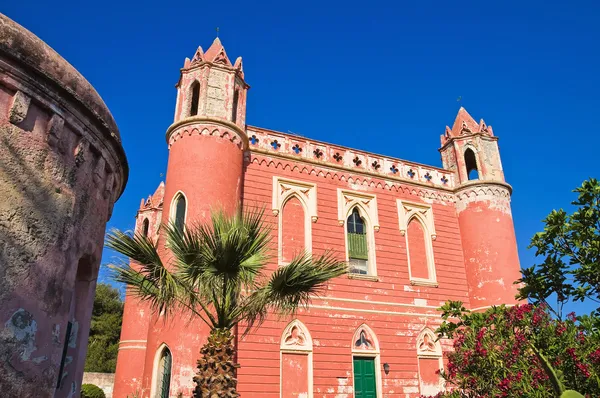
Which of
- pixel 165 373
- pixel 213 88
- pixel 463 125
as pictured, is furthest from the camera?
pixel 463 125

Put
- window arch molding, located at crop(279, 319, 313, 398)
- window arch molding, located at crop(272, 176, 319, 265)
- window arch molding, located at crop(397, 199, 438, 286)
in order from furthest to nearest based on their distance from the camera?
window arch molding, located at crop(397, 199, 438, 286)
window arch molding, located at crop(272, 176, 319, 265)
window arch molding, located at crop(279, 319, 313, 398)

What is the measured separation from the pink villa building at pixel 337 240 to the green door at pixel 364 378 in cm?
4

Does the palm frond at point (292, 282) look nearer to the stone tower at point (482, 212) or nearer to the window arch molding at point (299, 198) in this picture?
the window arch molding at point (299, 198)

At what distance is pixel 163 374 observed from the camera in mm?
12078

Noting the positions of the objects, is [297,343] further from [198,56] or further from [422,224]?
[198,56]

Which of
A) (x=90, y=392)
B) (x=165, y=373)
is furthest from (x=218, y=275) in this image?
(x=90, y=392)

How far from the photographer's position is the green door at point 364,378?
14.3m

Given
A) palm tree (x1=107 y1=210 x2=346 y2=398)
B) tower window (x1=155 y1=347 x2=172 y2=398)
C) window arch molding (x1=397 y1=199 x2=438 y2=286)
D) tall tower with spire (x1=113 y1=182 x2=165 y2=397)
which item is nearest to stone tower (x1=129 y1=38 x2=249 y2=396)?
tower window (x1=155 y1=347 x2=172 y2=398)

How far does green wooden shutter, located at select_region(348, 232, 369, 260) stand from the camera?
1588cm

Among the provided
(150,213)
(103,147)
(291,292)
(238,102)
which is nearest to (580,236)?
(291,292)

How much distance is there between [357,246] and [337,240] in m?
0.82

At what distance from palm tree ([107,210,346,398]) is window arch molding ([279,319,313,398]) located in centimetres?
574

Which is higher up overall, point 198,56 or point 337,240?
point 198,56

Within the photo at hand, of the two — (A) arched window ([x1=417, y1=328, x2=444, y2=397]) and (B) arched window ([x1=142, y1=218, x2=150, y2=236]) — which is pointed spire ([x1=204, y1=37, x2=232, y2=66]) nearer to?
(B) arched window ([x1=142, y1=218, x2=150, y2=236])
